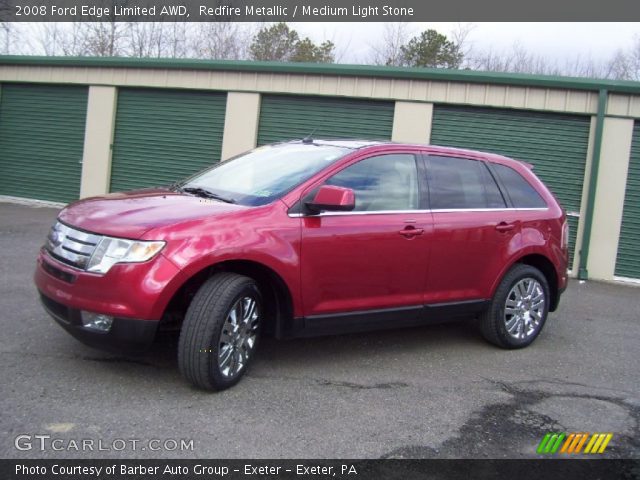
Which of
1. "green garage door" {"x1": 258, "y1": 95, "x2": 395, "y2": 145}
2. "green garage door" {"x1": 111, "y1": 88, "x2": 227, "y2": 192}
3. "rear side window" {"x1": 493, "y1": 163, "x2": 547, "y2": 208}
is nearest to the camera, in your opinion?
"rear side window" {"x1": 493, "y1": 163, "x2": 547, "y2": 208}

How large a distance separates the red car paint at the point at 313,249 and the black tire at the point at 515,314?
14 centimetres

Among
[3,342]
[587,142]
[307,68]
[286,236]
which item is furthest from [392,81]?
[3,342]

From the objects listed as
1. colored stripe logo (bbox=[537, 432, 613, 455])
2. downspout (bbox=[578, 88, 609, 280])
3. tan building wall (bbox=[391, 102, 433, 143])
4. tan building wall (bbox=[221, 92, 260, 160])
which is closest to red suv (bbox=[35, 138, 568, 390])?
colored stripe logo (bbox=[537, 432, 613, 455])

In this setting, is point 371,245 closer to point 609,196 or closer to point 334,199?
point 334,199

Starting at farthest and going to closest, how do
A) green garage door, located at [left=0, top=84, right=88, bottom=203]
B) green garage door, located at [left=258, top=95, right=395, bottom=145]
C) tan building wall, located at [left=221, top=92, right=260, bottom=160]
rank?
green garage door, located at [left=0, top=84, right=88, bottom=203] < tan building wall, located at [left=221, top=92, right=260, bottom=160] < green garage door, located at [left=258, top=95, right=395, bottom=145]

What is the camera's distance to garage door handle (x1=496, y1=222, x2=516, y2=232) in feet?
16.3

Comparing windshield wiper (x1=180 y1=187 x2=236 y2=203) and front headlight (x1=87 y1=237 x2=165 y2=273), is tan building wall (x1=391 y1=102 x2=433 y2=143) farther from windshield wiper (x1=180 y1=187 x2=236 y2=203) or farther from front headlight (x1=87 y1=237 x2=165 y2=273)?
front headlight (x1=87 y1=237 x2=165 y2=273)

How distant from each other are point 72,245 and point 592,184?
866 cm

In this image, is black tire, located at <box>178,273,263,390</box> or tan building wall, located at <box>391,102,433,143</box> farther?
tan building wall, located at <box>391,102,433,143</box>

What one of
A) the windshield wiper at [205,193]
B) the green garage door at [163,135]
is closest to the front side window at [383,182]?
the windshield wiper at [205,193]

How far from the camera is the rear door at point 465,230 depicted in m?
4.63

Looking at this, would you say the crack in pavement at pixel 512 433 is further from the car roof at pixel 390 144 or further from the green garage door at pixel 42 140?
the green garage door at pixel 42 140

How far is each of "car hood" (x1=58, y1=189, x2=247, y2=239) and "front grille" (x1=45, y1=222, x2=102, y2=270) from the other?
45 millimetres

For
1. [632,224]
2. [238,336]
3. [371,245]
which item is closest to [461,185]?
[371,245]
